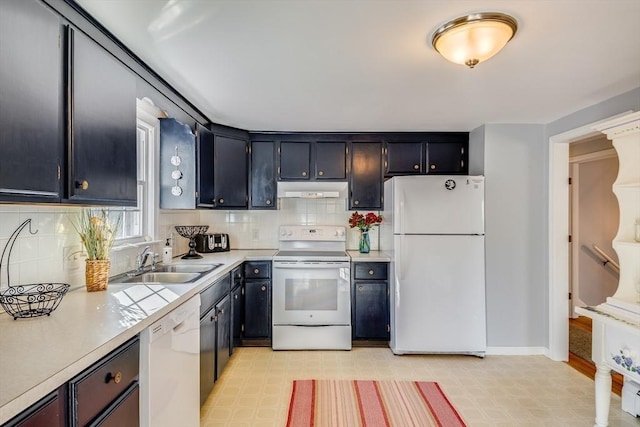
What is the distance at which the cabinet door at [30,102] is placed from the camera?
1.07m

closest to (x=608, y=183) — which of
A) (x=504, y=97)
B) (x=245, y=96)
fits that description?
(x=504, y=97)

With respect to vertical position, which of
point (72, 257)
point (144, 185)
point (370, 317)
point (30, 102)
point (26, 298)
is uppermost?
point (30, 102)

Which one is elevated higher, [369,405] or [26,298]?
[26,298]

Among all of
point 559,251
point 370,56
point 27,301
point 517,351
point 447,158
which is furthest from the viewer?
point 447,158

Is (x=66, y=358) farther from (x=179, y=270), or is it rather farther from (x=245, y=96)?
(x=245, y=96)

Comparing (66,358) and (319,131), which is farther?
(319,131)

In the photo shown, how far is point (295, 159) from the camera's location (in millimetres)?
3611

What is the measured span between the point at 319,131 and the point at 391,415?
2.64 m

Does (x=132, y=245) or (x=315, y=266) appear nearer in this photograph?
(x=132, y=245)

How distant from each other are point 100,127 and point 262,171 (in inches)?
83.5

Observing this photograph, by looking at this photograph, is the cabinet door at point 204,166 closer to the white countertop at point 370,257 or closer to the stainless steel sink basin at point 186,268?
the stainless steel sink basin at point 186,268

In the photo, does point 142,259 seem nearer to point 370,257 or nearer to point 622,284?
point 370,257

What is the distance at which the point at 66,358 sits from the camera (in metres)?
0.98

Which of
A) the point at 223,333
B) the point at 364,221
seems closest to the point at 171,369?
the point at 223,333
